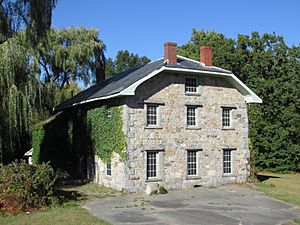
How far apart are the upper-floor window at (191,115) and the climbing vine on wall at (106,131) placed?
3.99 m

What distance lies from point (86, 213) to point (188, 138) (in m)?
8.77

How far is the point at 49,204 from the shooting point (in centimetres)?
1505

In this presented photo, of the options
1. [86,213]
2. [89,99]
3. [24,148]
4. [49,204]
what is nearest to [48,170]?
[49,204]

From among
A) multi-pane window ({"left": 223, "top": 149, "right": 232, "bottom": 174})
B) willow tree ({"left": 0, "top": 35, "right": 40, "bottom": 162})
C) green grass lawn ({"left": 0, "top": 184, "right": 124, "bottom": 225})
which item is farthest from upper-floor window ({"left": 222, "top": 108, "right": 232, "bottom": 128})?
willow tree ({"left": 0, "top": 35, "right": 40, "bottom": 162})

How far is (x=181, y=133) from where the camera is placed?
2106cm

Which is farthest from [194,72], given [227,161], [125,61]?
[125,61]

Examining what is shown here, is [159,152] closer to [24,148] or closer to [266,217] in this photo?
[266,217]

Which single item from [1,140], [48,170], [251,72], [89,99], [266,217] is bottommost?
[266,217]

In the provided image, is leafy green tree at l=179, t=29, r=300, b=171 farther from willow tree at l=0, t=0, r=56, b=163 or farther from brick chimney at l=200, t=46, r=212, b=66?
willow tree at l=0, t=0, r=56, b=163

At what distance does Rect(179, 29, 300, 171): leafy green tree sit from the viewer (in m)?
34.4

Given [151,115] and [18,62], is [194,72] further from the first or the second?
[18,62]

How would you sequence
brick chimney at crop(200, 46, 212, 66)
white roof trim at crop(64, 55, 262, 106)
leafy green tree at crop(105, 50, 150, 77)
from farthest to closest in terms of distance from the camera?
leafy green tree at crop(105, 50, 150, 77) → brick chimney at crop(200, 46, 212, 66) → white roof trim at crop(64, 55, 262, 106)

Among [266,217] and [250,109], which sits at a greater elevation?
[250,109]

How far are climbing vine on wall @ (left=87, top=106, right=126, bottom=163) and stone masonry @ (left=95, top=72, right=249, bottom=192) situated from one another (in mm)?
454
